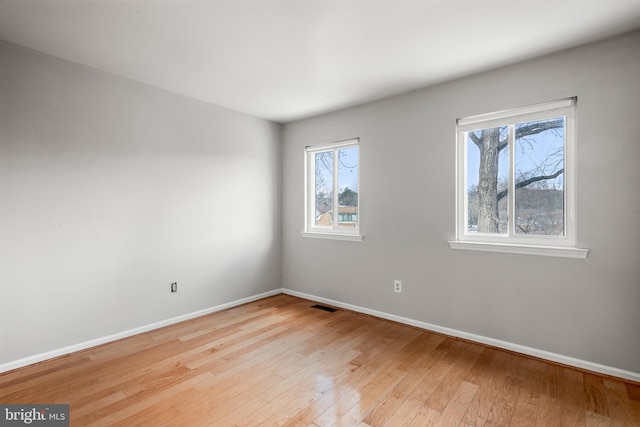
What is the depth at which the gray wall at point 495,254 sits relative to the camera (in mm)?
2248

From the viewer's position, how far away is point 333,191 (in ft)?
13.5

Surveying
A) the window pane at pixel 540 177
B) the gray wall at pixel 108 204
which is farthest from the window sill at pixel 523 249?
the gray wall at pixel 108 204

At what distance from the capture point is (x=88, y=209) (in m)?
2.75

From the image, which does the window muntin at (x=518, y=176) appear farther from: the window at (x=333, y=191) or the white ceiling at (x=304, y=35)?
the window at (x=333, y=191)

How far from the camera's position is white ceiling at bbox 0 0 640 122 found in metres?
1.94

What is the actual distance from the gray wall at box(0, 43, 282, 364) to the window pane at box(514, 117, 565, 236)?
9.67ft

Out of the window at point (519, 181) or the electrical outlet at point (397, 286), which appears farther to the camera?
the electrical outlet at point (397, 286)

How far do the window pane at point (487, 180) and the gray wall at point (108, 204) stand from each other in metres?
2.57

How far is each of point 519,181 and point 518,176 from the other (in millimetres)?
43

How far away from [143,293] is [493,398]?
9.98ft

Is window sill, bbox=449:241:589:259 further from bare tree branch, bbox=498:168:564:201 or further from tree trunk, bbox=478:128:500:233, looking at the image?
bare tree branch, bbox=498:168:564:201
